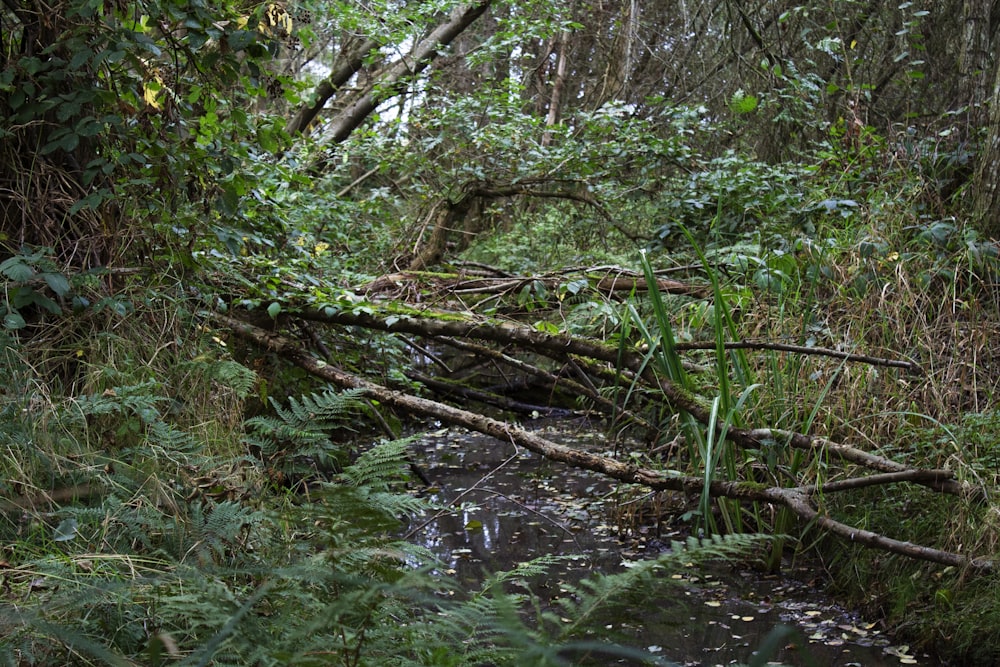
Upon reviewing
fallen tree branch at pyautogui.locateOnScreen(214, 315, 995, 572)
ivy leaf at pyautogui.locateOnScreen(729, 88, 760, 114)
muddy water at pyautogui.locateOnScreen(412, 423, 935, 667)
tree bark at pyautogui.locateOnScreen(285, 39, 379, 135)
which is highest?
tree bark at pyautogui.locateOnScreen(285, 39, 379, 135)

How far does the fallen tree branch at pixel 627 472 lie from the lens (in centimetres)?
276

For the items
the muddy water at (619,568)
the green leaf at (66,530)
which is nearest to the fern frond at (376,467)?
the muddy water at (619,568)

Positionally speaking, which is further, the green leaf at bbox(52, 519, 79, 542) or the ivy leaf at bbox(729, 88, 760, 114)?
the ivy leaf at bbox(729, 88, 760, 114)

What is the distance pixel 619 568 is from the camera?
3490 millimetres

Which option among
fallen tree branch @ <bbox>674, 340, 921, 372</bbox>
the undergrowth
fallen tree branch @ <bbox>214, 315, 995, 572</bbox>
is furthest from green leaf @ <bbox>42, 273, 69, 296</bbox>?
fallen tree branch @ <bbox>674, 340, 921, 372</bbox>

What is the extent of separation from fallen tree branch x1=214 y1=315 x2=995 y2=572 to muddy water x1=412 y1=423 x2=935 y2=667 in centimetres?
24

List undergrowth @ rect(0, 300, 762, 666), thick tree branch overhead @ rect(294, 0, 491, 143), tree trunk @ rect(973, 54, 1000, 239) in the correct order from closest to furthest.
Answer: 1. undergrowth @ rect(0, 300, 762, 666)
2. tree trunk @ rect(973, 54, 1000, 239)
3. thick tree branch overhead @ rect(294, 0, 491, 143)

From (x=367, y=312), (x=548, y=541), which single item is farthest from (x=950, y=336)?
(x=367, y=312)

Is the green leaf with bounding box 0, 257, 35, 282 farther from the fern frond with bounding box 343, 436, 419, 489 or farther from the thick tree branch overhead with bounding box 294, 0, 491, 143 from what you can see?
the thick tree branch overhead with bounding box 294, 0, 491, 143

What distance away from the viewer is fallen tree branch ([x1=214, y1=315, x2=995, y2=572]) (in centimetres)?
276

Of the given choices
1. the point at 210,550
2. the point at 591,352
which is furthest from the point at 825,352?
the point at 210,550

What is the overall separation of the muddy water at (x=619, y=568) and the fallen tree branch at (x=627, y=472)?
0.24 meters

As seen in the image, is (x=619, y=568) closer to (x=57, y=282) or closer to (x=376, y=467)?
(x=376, y=467)

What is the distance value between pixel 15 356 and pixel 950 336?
12.0ft
